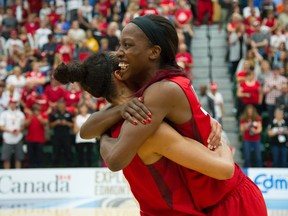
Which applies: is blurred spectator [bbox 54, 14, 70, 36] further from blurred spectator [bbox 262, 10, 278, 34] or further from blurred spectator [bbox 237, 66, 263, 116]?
blurred spectator [bbox 237, 66, 263, 116]

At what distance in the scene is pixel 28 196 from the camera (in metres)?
10.5

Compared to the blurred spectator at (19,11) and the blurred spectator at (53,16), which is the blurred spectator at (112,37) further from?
the blurred spectator at (19,11)

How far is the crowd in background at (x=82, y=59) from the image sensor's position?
11531mm

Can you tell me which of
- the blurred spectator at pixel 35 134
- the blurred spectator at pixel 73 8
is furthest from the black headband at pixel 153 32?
the blurred spectator at pixel 73 8

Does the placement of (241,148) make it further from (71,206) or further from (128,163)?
(128,163)

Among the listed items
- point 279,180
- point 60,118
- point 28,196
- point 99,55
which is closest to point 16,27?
point 60,118

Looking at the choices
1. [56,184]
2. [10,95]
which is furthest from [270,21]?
[56,184]

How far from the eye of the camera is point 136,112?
3.00 metres

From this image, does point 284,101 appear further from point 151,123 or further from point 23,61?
point 151,123

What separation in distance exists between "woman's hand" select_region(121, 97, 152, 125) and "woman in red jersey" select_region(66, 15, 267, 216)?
0.08ft

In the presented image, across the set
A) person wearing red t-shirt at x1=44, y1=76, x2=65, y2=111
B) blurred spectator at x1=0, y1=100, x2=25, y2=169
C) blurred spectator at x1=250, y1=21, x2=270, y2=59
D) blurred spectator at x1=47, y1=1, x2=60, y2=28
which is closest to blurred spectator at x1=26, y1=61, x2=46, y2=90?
person wearing red t-shirt at x1=44, y1=76, x2=65, y2=111

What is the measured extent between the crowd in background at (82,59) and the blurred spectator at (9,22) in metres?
0.02

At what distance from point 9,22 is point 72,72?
1288 centimetres

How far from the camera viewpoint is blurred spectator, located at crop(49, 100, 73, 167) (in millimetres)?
11609
